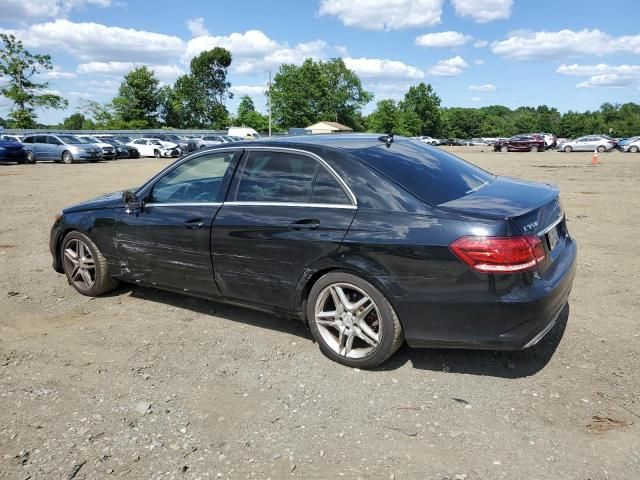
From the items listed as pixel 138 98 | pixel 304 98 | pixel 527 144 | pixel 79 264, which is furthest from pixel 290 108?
pixel 79 264

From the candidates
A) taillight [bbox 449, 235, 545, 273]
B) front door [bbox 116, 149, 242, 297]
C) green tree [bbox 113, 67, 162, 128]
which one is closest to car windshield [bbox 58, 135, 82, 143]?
front door [bbox 116, 149, 242, 297]

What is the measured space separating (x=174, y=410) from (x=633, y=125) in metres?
140

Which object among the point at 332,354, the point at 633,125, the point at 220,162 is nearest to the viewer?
the point at 332,354

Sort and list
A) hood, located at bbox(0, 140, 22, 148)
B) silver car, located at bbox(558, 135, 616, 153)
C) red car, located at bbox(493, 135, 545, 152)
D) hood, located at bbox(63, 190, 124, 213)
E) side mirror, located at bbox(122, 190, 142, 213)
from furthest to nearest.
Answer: red car, located at bbox(493, 135, 545, 152) < silver car, located at bbox(558, 135, 616, 153) < hood, located at bbox(0, 140, 22, 148) < hood, located at bbox(63, 190, 124, 213) < side mirror, located at bbox(122, 190, 142, 213)

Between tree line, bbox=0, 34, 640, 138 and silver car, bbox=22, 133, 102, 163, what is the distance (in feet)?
90.8

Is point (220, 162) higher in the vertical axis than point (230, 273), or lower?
higher

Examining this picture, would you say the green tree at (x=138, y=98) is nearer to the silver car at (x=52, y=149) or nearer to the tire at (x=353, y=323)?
the silver car at (x=52, y=149)

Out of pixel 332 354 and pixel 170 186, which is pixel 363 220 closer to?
pixel 332 354

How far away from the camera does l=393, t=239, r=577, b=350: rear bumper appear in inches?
125

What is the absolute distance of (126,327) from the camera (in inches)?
181

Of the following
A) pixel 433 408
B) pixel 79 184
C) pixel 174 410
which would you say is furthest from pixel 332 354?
pixel 79 184

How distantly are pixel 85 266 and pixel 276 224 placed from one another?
8.31 ft

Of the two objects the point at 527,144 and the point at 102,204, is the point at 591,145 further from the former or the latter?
the point at 102,204

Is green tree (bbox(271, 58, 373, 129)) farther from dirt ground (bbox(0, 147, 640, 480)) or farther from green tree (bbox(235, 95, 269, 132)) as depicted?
dirt ground (bbox(0, 147, 640, 480))
